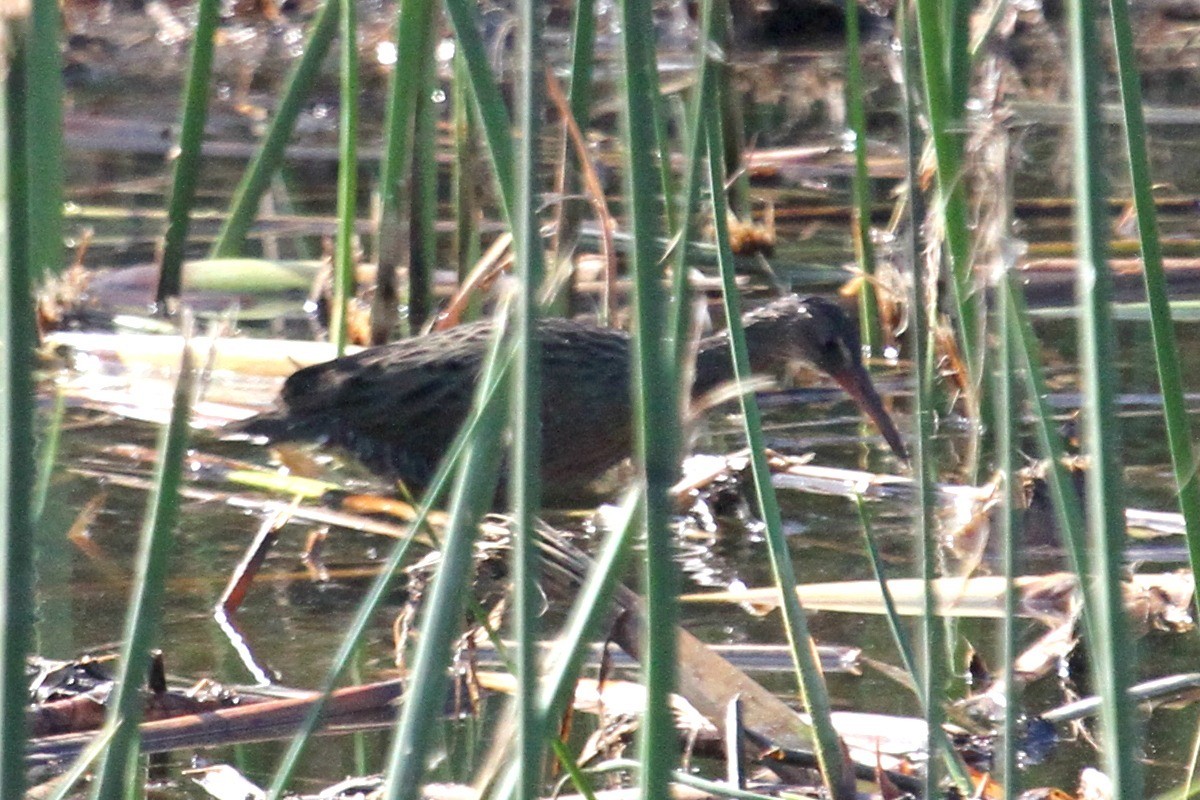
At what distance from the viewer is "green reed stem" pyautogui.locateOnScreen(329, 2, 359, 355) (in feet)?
13.0

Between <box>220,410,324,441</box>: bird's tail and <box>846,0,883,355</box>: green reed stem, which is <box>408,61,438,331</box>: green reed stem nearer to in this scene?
<box>220,410,324,441</box>: bird's tail

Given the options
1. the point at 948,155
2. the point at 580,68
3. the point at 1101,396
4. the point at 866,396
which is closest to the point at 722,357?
the point at 866,396

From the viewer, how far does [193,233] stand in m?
6.45

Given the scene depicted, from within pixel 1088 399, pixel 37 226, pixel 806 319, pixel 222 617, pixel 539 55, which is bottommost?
pixel 222 617

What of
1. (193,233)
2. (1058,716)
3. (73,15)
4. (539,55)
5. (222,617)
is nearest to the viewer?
(539,55)

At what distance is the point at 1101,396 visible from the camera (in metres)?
1.52

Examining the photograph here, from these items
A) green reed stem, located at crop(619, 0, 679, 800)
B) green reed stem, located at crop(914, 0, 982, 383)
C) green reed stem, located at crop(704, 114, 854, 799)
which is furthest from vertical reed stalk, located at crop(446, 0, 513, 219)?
green reed stem, located at crop(914, 0, 982, 383)

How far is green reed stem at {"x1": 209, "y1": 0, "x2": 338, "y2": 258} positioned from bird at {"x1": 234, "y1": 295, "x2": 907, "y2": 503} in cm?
42

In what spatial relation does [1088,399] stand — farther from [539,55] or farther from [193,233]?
[193,233]

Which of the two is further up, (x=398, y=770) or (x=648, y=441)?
(x=648, y=441)

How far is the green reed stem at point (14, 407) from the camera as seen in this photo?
124 centimetres

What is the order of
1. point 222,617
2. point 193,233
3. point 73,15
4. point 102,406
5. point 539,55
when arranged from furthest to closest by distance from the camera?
point 73,15
point 193,233
point 102,406
point 222,617
point 539,55

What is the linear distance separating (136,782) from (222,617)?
1343 mm

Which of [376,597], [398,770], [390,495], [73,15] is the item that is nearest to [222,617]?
[390,495]
